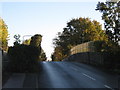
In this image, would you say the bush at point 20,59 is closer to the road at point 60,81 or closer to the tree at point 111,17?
the road at point 60,81

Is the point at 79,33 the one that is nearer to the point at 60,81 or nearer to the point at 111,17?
the point at 111,17

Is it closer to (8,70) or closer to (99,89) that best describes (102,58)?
(8,70)

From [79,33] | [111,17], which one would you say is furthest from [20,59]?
[79,33]

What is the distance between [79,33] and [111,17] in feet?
161

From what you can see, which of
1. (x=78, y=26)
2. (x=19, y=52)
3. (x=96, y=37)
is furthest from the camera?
(x=78, y=26)

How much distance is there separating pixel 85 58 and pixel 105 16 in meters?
14.4

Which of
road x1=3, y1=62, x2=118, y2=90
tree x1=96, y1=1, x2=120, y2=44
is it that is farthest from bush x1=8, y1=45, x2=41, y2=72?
tree x1=96, y1=1, x2=120, y2=44

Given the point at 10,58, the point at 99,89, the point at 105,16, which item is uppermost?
the point at 105,16

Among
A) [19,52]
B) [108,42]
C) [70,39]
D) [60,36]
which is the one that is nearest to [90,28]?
[70,39]

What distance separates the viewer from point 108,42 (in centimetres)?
3372

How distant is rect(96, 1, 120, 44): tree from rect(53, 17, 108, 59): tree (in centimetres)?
3974

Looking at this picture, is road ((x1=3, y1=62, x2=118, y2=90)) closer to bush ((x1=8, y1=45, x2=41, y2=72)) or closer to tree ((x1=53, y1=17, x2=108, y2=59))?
bush ((x1=8, y1=45, x2=41, y2=72))

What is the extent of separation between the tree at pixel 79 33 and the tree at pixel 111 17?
39.7 metres

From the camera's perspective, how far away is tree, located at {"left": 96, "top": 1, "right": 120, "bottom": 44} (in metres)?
33.2
